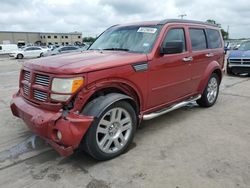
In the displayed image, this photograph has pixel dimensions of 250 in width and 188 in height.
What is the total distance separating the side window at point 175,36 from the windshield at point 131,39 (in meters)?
0.21

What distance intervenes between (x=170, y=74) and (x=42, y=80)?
2119 millimetres

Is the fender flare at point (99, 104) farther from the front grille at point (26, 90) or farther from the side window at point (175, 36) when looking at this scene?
the side window at point (175, 36)

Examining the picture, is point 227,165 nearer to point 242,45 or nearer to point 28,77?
point 28,77

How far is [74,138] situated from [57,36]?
4181 inches

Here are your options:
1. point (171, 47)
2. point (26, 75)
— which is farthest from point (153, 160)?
point (26, 75)

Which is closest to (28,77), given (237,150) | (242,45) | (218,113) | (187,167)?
(187,167)

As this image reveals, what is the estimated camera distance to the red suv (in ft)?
9.98

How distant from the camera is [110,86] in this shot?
3.39 m

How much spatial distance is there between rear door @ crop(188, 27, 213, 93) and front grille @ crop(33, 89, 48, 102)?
290cm

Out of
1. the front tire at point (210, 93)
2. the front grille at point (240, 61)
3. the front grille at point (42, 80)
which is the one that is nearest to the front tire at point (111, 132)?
the front grille at point (42, 80)

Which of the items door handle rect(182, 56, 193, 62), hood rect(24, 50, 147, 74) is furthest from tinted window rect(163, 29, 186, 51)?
hood rect(24, 50, 147, 74)

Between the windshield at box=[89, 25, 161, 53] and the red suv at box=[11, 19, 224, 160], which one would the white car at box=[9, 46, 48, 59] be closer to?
the windshield at box=[89, 25, 161, 53]

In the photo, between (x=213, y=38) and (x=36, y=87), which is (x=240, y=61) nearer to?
(x=213, y=38)

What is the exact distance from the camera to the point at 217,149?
146 inches
